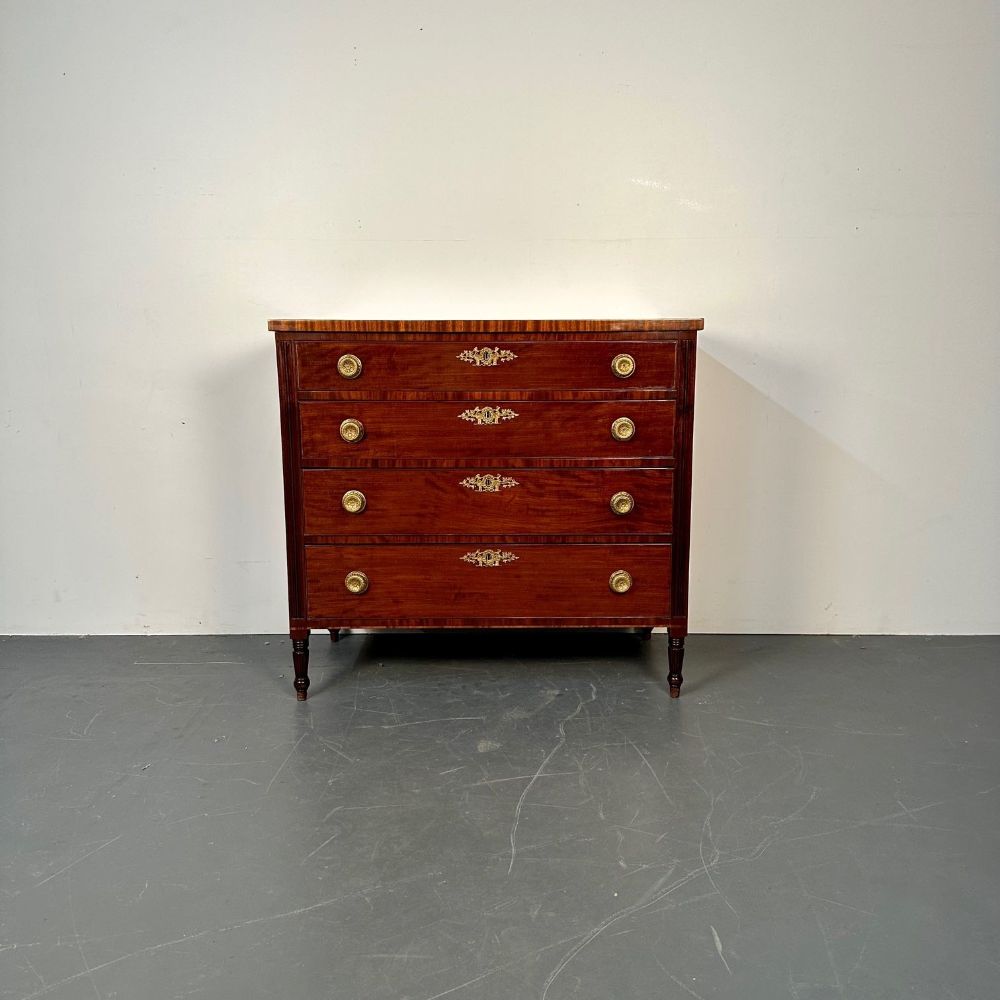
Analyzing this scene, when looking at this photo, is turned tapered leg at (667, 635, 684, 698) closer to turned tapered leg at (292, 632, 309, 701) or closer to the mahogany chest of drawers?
the mahogany chest of drawers

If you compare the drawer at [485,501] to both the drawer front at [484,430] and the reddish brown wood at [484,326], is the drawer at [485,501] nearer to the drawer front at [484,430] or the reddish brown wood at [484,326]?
the drawer front at [484,430]

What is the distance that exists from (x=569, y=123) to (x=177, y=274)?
4.83 feet

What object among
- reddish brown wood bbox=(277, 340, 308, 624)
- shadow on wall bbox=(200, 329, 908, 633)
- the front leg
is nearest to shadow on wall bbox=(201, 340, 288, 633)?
shadow on wall bbox=(200, 329, 908, 633)

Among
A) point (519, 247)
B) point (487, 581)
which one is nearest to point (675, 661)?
point (487, 581)

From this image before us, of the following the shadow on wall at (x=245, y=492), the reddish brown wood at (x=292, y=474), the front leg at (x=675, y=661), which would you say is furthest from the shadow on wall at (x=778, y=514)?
the shadow on wall at (x=245, y=492)

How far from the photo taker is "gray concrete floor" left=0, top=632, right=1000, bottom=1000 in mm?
1519

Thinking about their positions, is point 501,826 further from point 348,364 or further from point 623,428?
point 348,364

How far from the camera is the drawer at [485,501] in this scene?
2.55 meters

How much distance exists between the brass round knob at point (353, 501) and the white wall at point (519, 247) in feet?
2.33

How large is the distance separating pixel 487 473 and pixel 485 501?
85 mm

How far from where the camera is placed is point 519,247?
3.00 m

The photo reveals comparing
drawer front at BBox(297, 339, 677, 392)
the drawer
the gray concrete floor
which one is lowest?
the gray concrete floor

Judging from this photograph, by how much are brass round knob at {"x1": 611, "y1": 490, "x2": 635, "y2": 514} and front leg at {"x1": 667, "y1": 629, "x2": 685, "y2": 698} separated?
0.42 meters

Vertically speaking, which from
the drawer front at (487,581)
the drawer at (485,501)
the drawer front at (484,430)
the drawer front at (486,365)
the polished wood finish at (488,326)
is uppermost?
the polished wood finish at (488,326)
